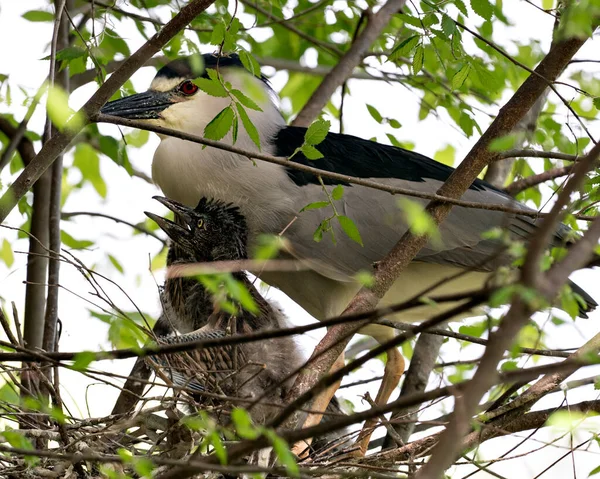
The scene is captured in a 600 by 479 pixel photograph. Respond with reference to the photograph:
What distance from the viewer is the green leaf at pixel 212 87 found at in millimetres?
1932

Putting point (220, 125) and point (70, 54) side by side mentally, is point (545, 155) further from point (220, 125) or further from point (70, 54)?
point (70, 54)

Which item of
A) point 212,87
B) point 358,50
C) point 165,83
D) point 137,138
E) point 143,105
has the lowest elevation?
point 212,87

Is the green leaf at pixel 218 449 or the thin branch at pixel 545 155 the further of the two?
the thin branch at pixel 545 155

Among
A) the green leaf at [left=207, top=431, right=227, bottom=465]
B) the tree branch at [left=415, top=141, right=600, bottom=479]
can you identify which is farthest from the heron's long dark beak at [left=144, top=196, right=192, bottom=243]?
the tree branch at [left=415, top=141, right=600, bottom=479]

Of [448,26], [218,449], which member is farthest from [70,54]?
[218,449]

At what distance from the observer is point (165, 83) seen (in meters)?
3.40

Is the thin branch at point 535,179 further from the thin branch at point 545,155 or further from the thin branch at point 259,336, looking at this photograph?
the thin branch at point 259,336

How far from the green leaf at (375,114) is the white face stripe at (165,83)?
2.58 ft

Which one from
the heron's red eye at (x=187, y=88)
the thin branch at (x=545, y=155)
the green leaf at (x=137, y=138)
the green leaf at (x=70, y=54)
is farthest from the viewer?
the green leaf at (x=137, y=138)

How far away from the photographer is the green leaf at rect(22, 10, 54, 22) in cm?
371

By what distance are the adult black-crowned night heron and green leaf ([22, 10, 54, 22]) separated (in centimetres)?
68

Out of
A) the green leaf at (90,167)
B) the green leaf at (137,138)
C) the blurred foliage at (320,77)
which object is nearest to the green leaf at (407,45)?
the blurred foliage at (320,77)

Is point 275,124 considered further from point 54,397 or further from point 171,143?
point 54,397

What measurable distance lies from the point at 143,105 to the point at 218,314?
0.95 metres
